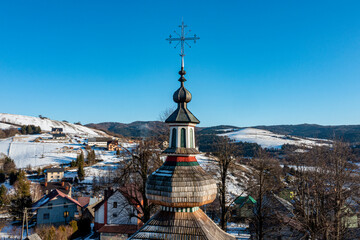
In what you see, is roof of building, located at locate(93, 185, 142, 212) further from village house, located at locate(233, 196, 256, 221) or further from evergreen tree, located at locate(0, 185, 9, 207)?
evergreen tree, located at locate(0, 185, 9, 207)

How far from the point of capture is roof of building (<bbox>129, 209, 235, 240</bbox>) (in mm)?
6895

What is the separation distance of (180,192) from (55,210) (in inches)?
1370

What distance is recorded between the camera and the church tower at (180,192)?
7.05 m

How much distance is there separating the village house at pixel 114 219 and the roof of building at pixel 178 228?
66.7ft

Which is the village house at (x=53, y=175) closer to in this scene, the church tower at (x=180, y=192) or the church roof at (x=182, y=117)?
the church tower at (x=180, y=192)

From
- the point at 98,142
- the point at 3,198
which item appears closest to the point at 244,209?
the point at 3,198

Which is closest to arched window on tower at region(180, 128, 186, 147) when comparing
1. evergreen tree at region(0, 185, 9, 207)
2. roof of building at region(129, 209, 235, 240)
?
roof of building at region(129, 209, 235, 240)

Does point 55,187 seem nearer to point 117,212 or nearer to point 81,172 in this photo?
point 81,172

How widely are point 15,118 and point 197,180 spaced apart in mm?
221483

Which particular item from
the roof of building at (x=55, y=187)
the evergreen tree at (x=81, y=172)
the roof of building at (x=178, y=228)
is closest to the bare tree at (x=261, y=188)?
the roof of building at (x=178, y=228)

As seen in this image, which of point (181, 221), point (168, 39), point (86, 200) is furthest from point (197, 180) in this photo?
point (86, 200)

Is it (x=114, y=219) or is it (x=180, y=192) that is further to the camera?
(x=114, y=219)

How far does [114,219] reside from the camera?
28.1m

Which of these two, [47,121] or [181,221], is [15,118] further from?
[181,221]
